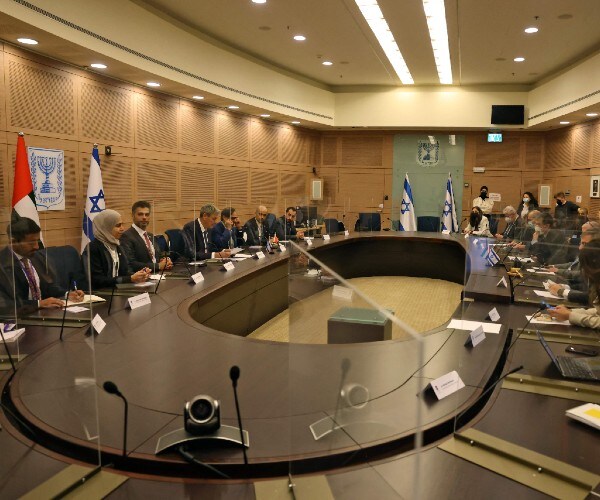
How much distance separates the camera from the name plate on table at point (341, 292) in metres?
1.34

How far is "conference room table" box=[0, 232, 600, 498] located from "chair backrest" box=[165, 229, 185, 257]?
2.67 metres

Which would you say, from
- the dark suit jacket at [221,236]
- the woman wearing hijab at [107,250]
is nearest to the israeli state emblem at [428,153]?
the dark suit jacket at [221,236]

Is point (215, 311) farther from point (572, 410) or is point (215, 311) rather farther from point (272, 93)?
point (272, 93)

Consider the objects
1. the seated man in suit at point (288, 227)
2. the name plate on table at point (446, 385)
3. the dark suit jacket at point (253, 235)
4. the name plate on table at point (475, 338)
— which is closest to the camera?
the name plate on table at point (446, 385)

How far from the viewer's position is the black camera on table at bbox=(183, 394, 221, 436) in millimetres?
1442

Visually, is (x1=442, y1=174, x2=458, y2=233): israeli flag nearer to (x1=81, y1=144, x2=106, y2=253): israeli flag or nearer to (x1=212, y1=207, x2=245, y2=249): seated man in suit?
(x1=212, y1=207, x2=245, y2=249): seated man in suit

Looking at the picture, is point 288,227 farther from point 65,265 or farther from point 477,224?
point 65,265

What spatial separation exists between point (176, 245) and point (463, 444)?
446 cm

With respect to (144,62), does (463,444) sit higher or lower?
lower

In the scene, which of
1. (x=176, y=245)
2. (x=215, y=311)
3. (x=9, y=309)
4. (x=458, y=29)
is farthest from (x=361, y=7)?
(x=9, y=309)

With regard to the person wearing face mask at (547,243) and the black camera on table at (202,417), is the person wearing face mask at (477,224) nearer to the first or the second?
the person wearing face mask at (547,243)

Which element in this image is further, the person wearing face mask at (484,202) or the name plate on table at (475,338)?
the person wearing face mask at (484,202)

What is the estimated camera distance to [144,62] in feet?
19.4

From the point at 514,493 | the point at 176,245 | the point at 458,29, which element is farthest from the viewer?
the point at 458,29
